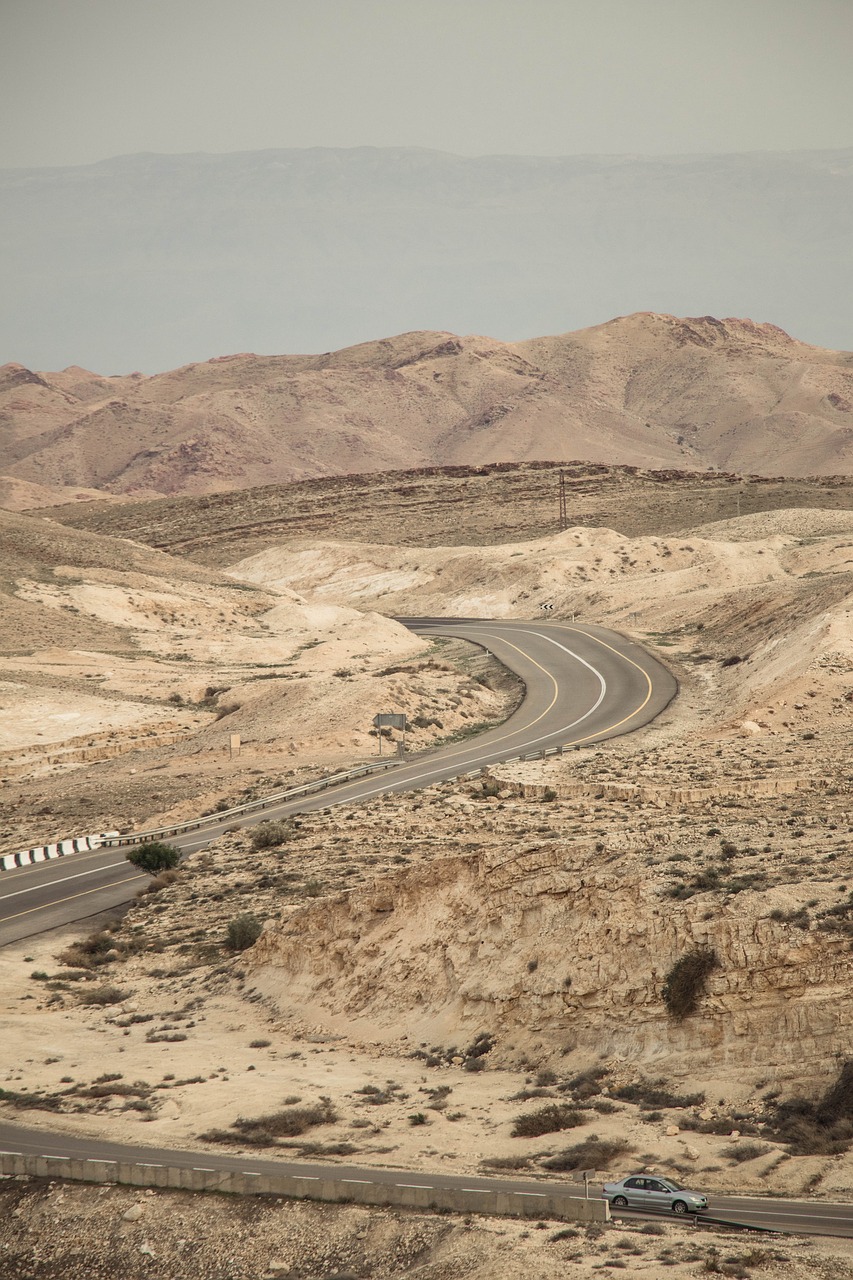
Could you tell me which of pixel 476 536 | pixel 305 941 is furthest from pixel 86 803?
pixel 476 536

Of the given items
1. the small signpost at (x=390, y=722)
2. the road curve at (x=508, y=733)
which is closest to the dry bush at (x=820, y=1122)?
the road curve at (x=508, y=733)

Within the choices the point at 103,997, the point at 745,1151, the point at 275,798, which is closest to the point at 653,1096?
the point at 745,1151

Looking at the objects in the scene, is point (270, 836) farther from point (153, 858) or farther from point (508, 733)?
point (508, 733)

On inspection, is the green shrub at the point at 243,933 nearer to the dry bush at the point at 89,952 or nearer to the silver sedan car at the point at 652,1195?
the dry bush at the point at 89,952

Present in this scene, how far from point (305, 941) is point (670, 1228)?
39.7 feet

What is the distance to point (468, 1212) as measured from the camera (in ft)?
→ 51.9

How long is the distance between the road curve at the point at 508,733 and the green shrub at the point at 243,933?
569 centimetres

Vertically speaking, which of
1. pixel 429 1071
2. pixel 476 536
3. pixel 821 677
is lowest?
pixel 429 1071

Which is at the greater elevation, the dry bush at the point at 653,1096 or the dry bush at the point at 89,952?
the dry bush at the point at 653,1096

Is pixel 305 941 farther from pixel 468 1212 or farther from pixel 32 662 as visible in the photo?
pixel 32 662

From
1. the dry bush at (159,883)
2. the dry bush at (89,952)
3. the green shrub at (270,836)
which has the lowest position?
the dry bush at (89,952)

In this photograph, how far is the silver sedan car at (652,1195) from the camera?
15.2 m

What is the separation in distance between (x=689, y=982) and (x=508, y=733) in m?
28.8

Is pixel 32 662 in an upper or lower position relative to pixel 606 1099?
upper
